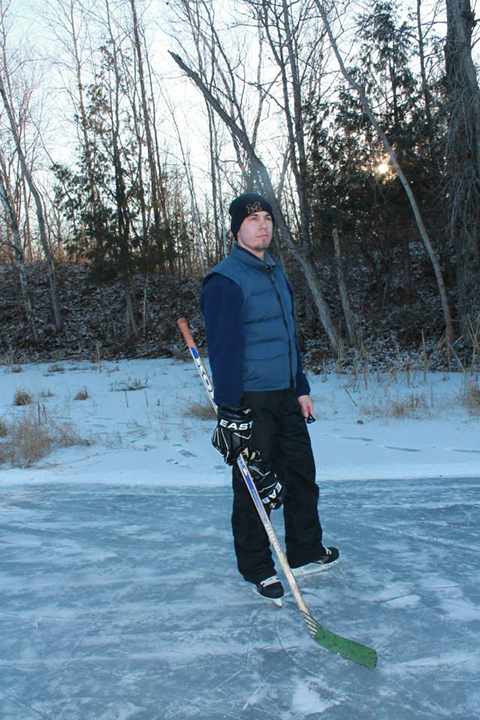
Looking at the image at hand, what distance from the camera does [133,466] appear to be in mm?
4676

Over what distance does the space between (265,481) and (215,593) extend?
575mm

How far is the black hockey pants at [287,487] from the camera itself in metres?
2.62

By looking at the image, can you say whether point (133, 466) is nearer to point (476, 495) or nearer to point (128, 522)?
point (128, 522)

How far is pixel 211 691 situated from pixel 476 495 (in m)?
2.45

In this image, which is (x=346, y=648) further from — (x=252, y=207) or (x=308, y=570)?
(x=252, y=207)

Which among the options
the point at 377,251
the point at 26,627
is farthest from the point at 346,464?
the point at 377,251

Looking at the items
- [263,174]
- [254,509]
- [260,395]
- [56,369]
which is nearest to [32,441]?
[254,509]

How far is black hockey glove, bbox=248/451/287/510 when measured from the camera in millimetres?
2566

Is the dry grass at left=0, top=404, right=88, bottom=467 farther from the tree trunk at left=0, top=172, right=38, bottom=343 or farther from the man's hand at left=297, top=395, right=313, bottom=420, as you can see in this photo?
the tree trunk at left=0, top=172, right=38, bottom=343

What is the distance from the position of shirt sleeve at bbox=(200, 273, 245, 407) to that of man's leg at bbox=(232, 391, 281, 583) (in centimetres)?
16

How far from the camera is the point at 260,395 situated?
2613 mm

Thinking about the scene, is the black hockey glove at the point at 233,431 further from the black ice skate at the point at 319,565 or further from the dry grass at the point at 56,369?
the dry grass at the point at 56,369

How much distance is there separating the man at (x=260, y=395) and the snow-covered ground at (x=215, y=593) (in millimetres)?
192

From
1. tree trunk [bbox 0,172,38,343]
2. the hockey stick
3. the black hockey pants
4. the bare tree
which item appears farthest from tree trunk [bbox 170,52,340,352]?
tree trunk [bbox 0,172,38,343]
